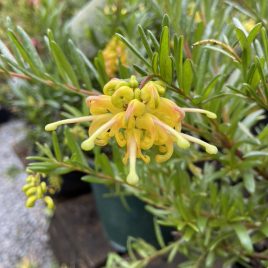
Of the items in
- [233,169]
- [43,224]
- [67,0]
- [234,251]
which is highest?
[67,0]

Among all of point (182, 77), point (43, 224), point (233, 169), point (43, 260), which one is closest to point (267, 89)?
point (182, 77)

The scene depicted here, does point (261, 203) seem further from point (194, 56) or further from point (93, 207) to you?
point (93, 207)

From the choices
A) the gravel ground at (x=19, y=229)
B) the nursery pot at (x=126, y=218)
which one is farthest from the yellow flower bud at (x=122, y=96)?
the gravel ground at (x=19, y=229)

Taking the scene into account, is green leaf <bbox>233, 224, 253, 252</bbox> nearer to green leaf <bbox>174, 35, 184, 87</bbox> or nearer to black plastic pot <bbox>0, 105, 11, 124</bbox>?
green leaf <bbox>174, 35, 184, 87</bbox>

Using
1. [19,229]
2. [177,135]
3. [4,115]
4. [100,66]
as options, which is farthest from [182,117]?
[4,115]

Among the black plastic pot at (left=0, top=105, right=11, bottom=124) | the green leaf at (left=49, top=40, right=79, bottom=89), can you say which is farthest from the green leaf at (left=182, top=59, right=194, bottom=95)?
the black plastic pot at (left=0, top=105, right=11, bottom=124)
